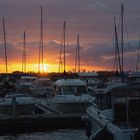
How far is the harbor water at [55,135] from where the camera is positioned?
2450 centimetres

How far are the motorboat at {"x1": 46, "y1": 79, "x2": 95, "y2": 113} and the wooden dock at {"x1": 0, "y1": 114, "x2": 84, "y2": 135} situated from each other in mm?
3831

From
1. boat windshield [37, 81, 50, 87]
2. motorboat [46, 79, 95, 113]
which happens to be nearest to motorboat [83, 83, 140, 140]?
motorboat [46, 79, 95, 113]

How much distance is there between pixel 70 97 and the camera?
107 feet

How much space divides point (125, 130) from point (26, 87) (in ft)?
127

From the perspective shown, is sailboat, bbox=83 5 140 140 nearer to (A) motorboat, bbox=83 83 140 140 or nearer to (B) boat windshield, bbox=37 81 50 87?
(A) motorboat, bbox=83 83 140 140

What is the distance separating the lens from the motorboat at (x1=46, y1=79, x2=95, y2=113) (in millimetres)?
31848

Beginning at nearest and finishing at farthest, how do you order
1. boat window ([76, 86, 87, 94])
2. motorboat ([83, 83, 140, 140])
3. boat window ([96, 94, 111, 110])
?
1. motorboat ([83, 83, 140, 140])
2. boat window ([96, 94, 111, 110])
3. boat window ([76, 86, 87, 94])

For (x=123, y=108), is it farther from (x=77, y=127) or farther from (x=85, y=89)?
(x=85, y=89)

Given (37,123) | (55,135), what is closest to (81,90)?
(37,123)

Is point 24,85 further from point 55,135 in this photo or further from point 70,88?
point 55,135

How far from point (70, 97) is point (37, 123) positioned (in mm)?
7177

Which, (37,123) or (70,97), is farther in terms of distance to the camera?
(70,97)

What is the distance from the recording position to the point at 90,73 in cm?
5350

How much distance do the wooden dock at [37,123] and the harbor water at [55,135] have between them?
11.2 inches
